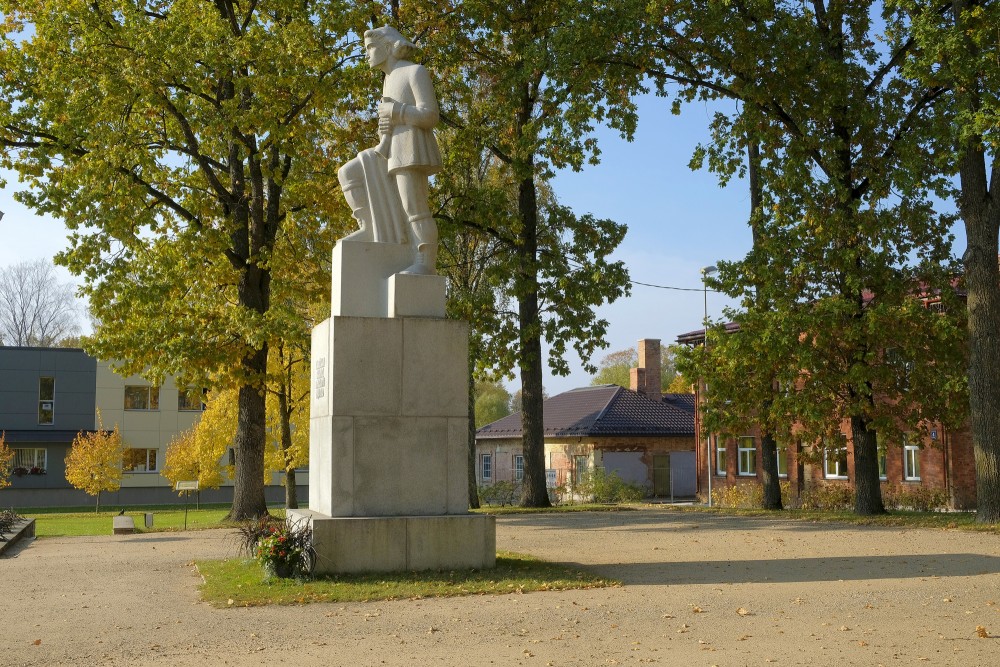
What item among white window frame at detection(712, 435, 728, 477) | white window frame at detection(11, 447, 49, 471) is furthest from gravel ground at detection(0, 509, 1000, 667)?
white window frame at detection(11, 447, 49, 471)

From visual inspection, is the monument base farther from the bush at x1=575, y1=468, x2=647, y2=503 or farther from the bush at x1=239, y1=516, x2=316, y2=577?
the bush at x1=575, y1=468, x2=647, y2=503

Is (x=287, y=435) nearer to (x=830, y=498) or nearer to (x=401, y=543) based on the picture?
(x=830, y=498)

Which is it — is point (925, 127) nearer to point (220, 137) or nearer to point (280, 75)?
point (280, 75)

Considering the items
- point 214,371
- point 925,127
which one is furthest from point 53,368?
point 925,127

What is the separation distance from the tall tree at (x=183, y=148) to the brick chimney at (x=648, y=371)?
107 feet

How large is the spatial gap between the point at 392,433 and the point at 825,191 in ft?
41.7

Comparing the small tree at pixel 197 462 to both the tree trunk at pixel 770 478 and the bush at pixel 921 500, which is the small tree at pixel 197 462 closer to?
the tree trunk at pixel 770 478

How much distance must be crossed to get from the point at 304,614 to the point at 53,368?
48847 millimetres

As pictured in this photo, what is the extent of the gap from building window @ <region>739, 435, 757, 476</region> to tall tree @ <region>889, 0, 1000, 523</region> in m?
22.5

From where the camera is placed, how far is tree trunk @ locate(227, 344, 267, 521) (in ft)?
71.9

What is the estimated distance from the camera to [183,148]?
21531 millimetres

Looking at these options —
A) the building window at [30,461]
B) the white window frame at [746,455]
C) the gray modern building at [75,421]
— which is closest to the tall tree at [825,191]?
the white window frame at [746,455]

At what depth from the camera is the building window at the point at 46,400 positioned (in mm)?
52469

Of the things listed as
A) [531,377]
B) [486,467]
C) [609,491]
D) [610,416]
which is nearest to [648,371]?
[610,416]
